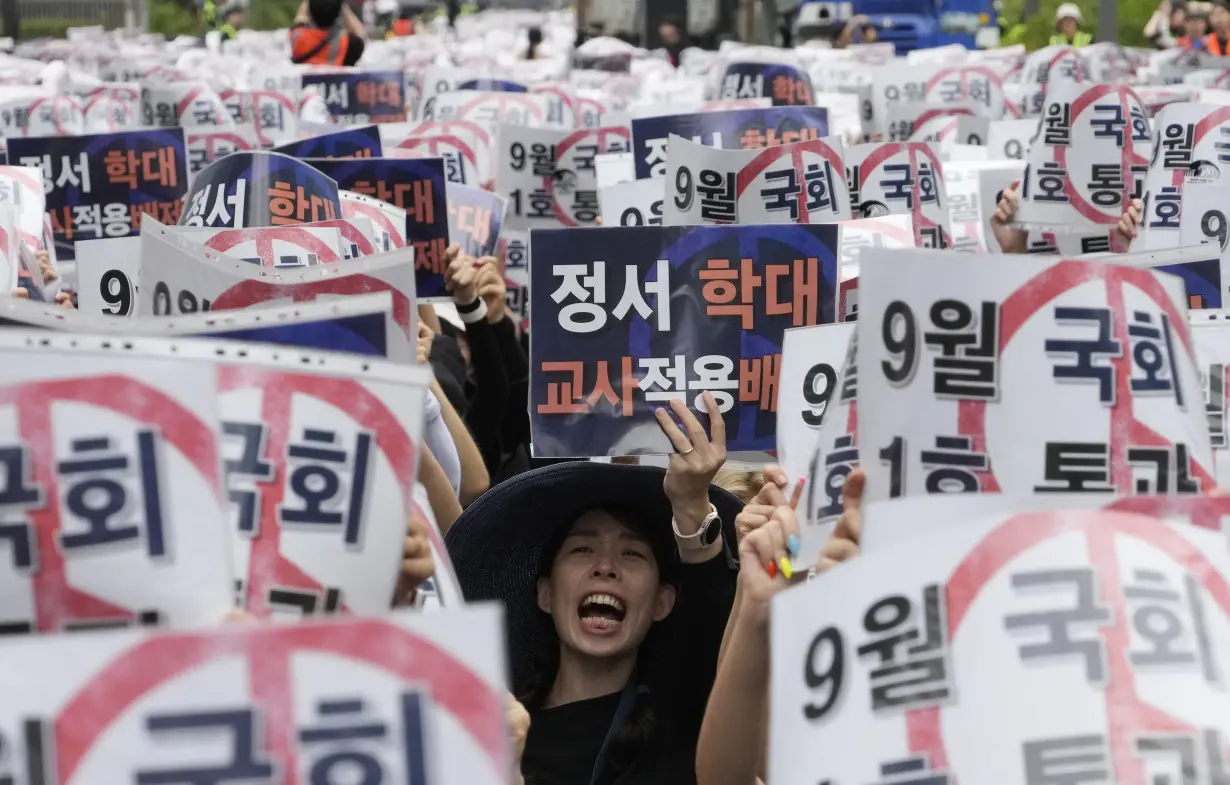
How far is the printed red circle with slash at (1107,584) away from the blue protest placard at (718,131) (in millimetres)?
6232

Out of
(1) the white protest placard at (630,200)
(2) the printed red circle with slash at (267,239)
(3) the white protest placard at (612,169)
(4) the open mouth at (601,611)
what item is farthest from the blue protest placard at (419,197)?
(4) the open mouth at (601,611)

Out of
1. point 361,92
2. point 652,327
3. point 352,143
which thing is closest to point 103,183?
point 352,143

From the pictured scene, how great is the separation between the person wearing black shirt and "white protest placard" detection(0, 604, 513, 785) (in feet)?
6.71

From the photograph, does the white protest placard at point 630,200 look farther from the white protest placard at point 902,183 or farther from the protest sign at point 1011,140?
the protest sign at point 1011,140

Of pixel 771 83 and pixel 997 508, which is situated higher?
pixel 997 508

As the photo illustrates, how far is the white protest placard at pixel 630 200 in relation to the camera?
7965mm

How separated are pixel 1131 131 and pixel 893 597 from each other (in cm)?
662

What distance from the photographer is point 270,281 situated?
13.6 feet

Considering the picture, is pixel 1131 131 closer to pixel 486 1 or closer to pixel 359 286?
pixel 359 286

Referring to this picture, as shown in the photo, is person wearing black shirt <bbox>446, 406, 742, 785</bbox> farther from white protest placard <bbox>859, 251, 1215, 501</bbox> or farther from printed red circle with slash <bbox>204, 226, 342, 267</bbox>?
white protest placard <bbox>859, 251, 1215, 501</bbox>

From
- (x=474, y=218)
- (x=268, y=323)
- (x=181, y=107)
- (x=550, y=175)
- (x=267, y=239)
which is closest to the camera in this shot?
(x=268, y=323)

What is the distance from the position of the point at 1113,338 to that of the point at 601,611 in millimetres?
1698

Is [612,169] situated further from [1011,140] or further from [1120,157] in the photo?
[1011,140]

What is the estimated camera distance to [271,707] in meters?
2.27
